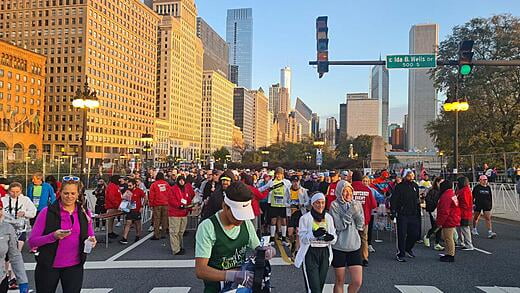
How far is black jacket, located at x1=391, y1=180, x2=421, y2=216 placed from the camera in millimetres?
10227

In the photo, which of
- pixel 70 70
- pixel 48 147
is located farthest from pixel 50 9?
pixel 48 147

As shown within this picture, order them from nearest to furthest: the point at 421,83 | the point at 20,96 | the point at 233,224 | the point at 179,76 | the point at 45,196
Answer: the point at 233,224, the point at 45,196, the point at 20,96, the point at 421,83, the point at 179,76

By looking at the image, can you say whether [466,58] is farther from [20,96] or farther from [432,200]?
[20,96]

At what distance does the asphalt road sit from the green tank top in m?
4.10

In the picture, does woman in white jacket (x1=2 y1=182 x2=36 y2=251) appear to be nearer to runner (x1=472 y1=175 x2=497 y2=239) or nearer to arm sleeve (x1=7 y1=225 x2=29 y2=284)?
arm sleeve (x1=7 y1=225 x2=29 y2=284)

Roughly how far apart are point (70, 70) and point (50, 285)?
123m

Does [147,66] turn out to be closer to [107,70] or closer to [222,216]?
[107,70]

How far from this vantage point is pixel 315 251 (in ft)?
19.8

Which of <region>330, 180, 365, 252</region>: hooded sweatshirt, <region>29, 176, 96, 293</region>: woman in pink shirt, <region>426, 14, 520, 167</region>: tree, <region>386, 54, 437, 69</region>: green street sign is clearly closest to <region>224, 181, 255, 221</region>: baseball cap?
<region>29, 176, 96, 293</region>: woman in pink shirt

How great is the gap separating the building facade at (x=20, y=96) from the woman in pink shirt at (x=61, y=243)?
97765 mm

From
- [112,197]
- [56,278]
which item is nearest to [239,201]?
[56,278]

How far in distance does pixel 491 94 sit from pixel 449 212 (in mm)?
31656

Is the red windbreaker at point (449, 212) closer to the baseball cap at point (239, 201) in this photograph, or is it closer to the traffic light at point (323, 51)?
A: the traffic light at point (323, 51)

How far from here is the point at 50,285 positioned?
16.1ft
